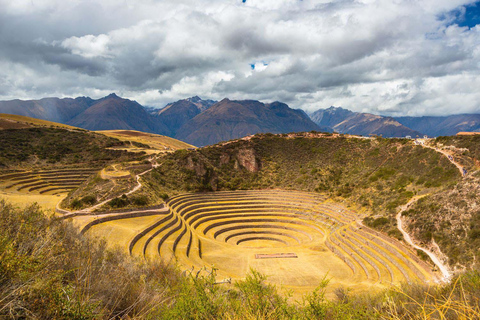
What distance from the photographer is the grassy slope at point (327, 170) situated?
28817 mm


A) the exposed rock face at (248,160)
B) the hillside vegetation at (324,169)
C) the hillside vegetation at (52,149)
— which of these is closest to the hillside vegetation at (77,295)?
the hillside vegetation at (324,169)

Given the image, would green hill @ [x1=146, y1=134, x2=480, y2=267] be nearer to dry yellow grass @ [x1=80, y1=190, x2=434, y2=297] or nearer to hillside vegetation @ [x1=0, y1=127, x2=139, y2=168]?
dry yellow grass @ [x1=80, y1=190, x2=434, y2=297]

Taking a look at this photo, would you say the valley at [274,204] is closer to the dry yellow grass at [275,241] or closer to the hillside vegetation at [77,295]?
the dry yellow grass at [275,241]

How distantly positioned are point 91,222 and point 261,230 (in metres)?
20.5

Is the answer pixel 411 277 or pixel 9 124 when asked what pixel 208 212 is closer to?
pixel 411 277

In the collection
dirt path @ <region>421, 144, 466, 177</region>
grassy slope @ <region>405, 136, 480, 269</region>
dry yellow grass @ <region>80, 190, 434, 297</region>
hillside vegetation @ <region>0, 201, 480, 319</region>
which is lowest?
dry yellow grass @ <region>80, 190, 434, 297</region>

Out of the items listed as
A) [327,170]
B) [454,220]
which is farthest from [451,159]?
[327,170]

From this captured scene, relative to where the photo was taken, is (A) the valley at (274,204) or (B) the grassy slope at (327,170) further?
(B) the grassy slope at (327,170)

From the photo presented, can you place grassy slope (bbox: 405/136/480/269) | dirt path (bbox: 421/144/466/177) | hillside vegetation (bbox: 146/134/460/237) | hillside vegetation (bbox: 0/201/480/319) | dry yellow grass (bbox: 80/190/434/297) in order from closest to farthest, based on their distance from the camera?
hillside vegetation (bbox: 0/201/480/319) < grassy slope (bbox: 405/136/480/269) < dry yellow grass (bbox: 80/190/434/297) < dirt path (bbox: 421/144/466/177) < hillside vegetation (bbox: 146/134/460/237)

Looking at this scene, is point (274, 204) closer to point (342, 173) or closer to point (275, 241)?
point (275, 241)

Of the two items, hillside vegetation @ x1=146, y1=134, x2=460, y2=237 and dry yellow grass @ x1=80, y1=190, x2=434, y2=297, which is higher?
hillside vegetation @ x1=146, y1=134, x2=460, y2=237

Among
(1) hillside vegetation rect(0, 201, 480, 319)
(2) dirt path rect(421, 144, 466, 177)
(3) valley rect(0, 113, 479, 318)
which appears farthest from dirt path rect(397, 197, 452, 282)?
(1) hillside vegetation rect(0, 201, 480, 319)

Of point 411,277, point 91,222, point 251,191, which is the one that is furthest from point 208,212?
point 411,277

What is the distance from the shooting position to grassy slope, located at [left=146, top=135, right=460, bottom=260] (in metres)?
28.8
